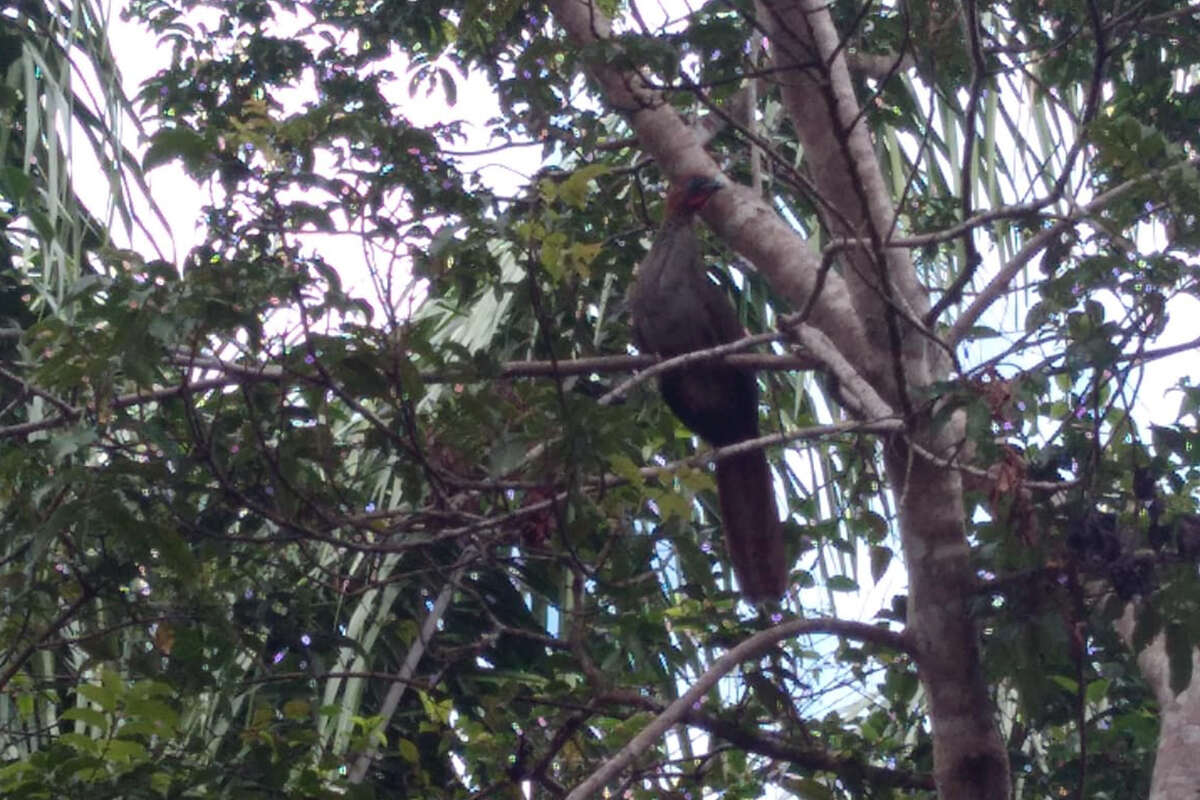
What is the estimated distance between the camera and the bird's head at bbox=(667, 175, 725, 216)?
11.6ft

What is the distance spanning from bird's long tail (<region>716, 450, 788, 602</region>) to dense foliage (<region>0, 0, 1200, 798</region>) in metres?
0.05

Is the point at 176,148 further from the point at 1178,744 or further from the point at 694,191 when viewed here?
the point at 1178,744

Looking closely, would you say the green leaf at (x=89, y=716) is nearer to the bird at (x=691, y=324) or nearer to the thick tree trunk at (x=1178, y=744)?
the bird at (x=691, y=324)

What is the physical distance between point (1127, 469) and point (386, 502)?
184 centimetres

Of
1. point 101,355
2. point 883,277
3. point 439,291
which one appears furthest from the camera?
point 439,291

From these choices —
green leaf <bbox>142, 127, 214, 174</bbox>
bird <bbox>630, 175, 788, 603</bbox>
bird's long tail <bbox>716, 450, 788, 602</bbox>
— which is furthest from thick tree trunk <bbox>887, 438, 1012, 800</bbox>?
green leaf <bbox>142, 127, 214, 174</bbox>

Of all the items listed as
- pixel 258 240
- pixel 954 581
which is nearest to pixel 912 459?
pixel 954 581

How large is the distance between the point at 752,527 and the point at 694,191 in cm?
79

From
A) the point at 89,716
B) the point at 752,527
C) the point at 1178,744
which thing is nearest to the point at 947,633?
the point at 1178,744

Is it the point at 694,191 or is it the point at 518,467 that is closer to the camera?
the point at 518,467

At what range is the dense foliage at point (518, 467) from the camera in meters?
2.51

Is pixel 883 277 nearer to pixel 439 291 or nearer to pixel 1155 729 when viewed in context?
pixel 439 291

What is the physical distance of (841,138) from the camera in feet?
8.25

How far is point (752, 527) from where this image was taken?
11.2ft
